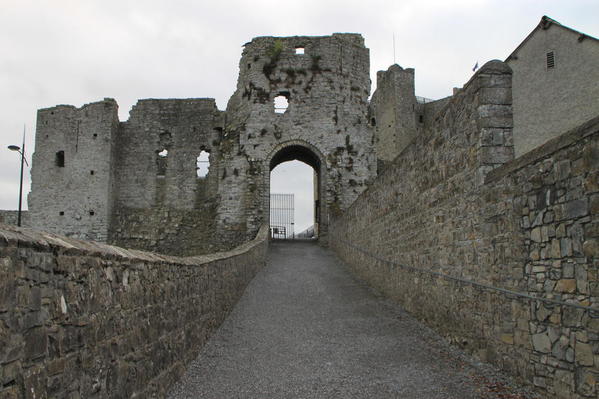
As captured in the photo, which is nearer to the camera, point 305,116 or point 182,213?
point 305,116

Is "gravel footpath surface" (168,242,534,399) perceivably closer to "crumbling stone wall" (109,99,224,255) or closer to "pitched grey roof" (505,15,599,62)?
"pitched grey roof" (505,15,599,62)

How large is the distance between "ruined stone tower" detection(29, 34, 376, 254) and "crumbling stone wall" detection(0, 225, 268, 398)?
1539cm

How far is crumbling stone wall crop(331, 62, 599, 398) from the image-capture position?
3.94 meters

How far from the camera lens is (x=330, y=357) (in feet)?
20.6

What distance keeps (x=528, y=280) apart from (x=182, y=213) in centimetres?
2000

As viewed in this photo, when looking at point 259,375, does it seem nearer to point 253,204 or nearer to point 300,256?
point 300,256

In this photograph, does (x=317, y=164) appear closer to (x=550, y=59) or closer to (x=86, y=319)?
(x=550, y=59)

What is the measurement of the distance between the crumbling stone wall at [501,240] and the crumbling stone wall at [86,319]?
11.8 ft

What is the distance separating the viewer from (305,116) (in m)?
21.3

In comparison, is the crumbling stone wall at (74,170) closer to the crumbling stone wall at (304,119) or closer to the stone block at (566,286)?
the crumbling stone wall at (304,119)

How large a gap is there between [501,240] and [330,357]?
2638mm

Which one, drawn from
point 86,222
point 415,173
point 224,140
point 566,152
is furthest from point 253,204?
point 566,152

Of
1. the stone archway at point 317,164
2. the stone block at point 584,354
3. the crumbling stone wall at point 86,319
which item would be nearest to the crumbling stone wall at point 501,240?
the stone block at point 584,354

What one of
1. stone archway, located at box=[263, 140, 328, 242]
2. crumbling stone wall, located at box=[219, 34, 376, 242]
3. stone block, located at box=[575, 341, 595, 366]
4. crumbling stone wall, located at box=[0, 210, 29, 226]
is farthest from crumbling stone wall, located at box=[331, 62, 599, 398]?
crumbling stone wall, located at box=[0, 210, 29, 226]
